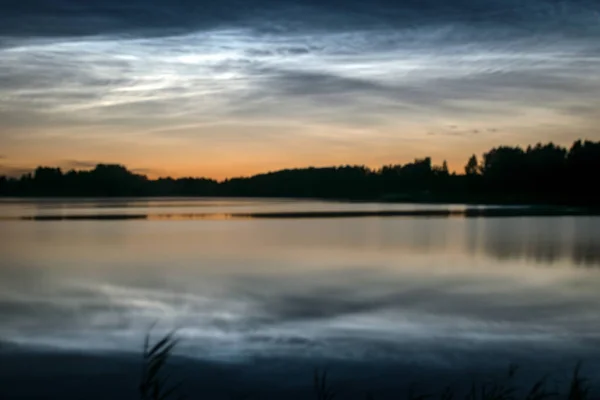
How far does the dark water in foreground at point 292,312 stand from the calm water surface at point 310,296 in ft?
0.15

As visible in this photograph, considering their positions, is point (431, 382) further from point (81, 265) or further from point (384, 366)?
point (81, 265)

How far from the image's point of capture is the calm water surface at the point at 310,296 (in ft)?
35.4

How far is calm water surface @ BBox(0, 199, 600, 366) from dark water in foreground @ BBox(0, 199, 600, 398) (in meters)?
0.05

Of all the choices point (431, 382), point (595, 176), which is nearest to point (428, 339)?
point (431, 382)

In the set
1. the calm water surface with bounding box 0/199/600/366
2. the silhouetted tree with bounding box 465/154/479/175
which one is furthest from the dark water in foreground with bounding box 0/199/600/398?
the silhouetted tree with bounding box 465/154/479/175

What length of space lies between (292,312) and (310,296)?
2.03m

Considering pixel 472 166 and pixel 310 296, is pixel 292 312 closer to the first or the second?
pixel 310 296

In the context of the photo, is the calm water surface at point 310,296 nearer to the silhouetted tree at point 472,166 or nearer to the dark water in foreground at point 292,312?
the dark water in foreground at point 292,312

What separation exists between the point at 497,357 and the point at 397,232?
2555 cm

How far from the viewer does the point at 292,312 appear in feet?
44.1

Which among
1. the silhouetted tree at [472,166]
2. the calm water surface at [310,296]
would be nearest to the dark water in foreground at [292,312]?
the calm water surface at [310,296]

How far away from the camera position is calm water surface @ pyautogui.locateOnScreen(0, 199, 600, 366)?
1080 centimetres

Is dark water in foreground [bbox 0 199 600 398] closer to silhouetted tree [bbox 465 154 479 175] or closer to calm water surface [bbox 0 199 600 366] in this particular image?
calm water surface [bbox 0 199 600 366]

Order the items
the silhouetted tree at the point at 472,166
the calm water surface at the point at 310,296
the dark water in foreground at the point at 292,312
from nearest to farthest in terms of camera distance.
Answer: the dark water in foreground at the point at 292,312
the calm water surface at the point at 310,296
the silhouetted tree at the point at 472,166
